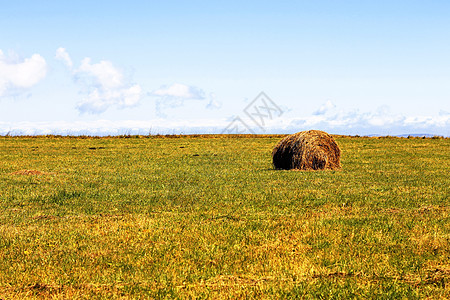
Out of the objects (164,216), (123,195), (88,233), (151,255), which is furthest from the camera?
(123,195)

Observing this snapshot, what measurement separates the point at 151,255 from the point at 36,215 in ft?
15.8

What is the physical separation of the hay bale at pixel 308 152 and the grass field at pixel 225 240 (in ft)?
19.1

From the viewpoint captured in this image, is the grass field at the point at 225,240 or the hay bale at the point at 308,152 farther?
the hay bale at the point at 308,152

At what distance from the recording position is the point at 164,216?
1066cm

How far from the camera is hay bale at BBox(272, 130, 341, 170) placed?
72.1ft

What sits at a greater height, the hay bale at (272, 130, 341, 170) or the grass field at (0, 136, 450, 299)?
the hay bale at (272, 130, 341, 170)

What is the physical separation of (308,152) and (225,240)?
46.7 feet

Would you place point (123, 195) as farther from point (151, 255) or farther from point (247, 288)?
point (247, 288)

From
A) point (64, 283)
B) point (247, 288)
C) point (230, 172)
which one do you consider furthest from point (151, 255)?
point (230, 172)

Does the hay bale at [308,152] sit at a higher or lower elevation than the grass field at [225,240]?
higher

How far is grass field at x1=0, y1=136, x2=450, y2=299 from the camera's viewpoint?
643 centimetres

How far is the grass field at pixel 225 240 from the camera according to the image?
21.1 ft

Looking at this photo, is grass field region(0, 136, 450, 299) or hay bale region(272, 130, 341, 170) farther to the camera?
hay bale region(272, 130, 341, 170)

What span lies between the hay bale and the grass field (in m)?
5.81
